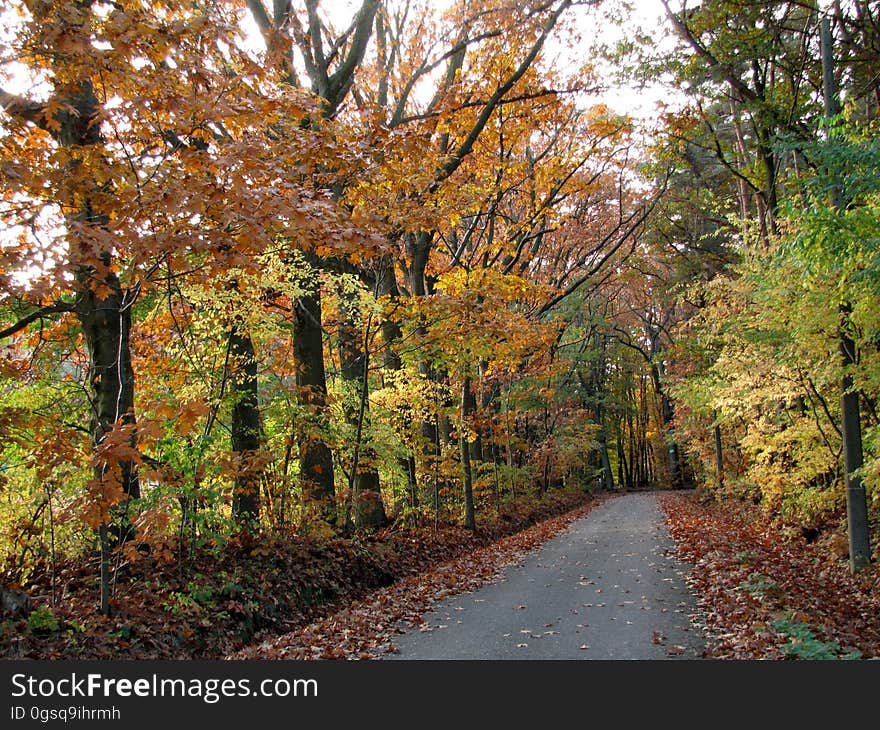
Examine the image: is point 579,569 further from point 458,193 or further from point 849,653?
point 458,193

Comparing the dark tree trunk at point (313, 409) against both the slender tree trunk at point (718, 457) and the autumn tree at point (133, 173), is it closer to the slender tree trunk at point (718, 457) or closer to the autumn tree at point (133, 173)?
the autumn tree at point (133, 173)

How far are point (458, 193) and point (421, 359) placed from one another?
350cm

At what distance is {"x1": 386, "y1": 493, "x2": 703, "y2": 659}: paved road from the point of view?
6.05m

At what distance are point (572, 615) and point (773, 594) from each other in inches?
104

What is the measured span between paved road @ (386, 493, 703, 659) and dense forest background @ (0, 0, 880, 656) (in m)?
2.85

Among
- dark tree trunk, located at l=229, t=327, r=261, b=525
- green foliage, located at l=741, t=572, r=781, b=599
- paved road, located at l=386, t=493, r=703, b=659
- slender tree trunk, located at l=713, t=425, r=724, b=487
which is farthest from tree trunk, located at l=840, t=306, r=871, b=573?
slender tree trunk, located at l=713, t=425, r=724, b=487

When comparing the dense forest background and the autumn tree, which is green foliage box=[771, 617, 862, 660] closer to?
the dense forest background

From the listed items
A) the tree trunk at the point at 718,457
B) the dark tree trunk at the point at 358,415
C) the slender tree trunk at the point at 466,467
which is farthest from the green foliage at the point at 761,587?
the tree trunk at the point at 718,457

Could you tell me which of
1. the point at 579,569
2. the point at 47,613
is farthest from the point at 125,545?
the point at 579,569

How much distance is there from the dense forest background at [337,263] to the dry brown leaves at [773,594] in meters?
0.79

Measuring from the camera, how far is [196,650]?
6688 millimetres

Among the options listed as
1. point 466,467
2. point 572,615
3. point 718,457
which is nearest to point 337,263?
point 466,467

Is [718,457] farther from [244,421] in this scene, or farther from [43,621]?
[43,621]

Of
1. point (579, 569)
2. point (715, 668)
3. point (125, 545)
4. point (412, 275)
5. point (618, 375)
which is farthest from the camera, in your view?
point (618, 375)
